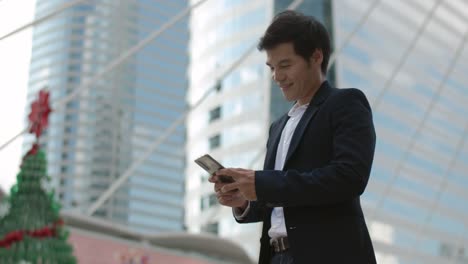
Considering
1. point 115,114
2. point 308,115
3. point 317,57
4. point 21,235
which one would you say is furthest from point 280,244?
point 115,114

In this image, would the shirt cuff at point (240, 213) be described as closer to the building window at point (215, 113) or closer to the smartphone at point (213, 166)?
the smartphone at point (213, 166)

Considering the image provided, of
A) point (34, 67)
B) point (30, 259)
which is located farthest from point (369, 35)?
point (30, 259)

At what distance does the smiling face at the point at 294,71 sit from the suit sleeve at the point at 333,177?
0.14m

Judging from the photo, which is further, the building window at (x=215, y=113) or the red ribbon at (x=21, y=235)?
the building window at (x=215, y=113)

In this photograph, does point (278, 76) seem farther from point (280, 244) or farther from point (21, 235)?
point (21, 235)

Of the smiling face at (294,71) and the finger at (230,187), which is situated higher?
the smiling face at (294,71)

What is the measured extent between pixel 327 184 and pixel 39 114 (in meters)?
3.28

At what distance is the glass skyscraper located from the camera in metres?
55.1

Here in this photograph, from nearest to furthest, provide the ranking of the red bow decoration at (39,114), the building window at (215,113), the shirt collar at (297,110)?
the shirt collar at (297,110), the red bow decoration at (39,114), the building window at (215,113)

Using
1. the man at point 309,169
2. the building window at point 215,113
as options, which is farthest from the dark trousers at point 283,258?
the building window at point 215,113

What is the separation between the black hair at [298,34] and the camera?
1.66 m

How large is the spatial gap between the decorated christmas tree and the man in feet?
7.91

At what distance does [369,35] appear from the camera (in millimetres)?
37844

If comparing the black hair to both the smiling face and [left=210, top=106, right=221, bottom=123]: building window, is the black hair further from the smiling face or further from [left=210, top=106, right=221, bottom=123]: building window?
[left=210, top=106, right=221, bottom=123]: building window
